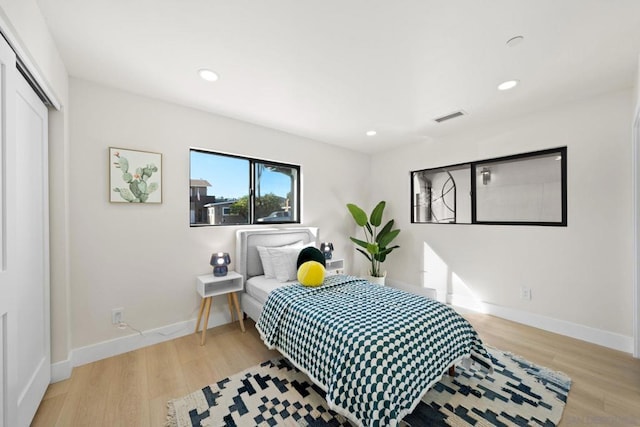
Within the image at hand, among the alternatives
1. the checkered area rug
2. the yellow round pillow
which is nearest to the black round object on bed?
the yellow round pillow

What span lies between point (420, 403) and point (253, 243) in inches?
83.3

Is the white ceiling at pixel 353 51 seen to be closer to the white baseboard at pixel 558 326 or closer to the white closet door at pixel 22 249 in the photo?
the white closet door at pixel 22 249

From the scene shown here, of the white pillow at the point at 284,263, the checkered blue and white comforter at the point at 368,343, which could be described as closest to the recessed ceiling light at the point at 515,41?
the checkered blue and white comforter at the point at 368,343

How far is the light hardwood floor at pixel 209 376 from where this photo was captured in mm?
1529

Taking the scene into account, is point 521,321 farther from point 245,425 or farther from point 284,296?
point 245,425

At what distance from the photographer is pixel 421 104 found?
252 cm

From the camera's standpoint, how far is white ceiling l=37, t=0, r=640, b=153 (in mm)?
1380

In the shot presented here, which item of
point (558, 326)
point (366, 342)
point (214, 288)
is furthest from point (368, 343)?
point (558, 326)

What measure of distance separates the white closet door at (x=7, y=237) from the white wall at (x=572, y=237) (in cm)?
395

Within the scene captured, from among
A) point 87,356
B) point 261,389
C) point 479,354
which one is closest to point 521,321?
point 479,354

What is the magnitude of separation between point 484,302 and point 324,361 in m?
2.60

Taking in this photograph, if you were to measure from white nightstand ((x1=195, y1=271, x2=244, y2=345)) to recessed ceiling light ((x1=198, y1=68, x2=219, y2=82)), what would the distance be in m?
1.84

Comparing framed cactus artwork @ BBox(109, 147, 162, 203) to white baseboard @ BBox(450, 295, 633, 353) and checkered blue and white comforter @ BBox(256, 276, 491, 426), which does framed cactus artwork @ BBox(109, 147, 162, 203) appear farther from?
white baseboard @ BBox(450, 295, 633, 353)

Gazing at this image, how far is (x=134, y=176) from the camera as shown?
2.28 m
